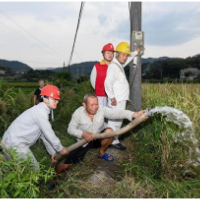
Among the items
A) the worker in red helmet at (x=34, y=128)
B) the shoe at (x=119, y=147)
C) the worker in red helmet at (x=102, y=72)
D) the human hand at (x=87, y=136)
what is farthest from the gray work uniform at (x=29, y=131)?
the shoe at (x=119, y=147)

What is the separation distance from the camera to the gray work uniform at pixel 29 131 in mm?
2850

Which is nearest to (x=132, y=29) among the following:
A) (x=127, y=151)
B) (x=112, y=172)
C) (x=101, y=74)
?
(x=101, y=74)

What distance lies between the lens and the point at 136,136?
4930mm

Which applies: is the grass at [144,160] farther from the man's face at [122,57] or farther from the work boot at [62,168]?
the man's face at [122,57]

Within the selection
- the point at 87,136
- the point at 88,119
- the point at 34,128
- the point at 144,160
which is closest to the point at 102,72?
the point at 88,119

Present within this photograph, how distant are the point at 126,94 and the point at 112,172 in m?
1.37

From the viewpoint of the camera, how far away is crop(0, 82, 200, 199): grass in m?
2.66

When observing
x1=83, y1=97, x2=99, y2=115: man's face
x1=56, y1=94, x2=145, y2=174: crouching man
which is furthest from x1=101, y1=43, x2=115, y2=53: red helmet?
x1=83, y1=97, x2=99, y2=115: man's face

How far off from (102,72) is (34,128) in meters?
1.85

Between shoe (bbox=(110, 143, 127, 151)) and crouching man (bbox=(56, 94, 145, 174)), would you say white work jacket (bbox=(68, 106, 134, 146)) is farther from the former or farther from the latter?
shoe (bbox=(110, 143, 127, 151))

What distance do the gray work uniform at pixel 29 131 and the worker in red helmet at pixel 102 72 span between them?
170 cm

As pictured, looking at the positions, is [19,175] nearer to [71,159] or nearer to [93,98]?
[71,159]

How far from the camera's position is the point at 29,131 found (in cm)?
296

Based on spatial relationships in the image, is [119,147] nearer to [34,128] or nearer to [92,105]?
[92,105]
